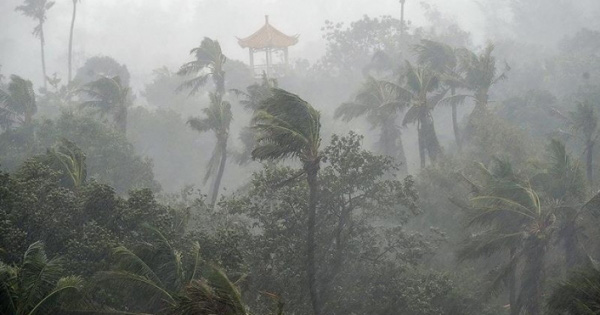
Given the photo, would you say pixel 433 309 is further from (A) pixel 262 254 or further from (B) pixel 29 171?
(B) pixel 29 171

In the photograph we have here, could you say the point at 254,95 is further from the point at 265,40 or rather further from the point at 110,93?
the point at 265,40

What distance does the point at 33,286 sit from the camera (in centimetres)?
963

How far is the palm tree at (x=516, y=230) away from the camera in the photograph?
15.4 meters

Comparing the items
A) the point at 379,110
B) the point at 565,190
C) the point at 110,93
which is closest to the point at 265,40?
the point at 110,93

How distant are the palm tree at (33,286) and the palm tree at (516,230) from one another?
11.3 m

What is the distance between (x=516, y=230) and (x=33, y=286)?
13203 mm

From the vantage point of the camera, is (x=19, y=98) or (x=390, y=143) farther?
(x=19, y=98)

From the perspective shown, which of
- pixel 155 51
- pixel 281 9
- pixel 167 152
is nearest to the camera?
pixel 167 152

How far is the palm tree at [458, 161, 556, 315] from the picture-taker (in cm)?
1539

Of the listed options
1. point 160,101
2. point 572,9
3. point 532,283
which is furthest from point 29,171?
point 572,9

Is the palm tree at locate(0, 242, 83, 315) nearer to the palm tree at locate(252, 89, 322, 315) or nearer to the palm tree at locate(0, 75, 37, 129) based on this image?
the palm tree at locate(252, 89, 322, 315)

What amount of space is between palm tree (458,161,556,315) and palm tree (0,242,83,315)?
443 inches

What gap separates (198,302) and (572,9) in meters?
72.9

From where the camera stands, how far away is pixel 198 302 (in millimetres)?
7988
